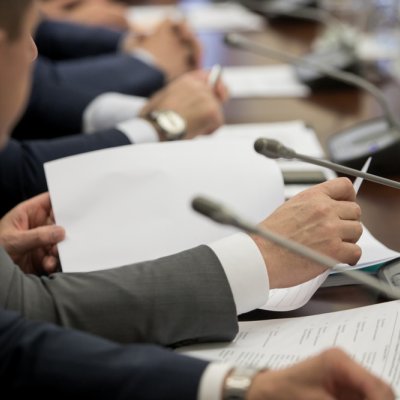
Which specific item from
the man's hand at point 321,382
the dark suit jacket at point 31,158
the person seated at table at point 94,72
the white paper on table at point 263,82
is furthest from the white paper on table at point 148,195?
the white paper on table at point 263,82

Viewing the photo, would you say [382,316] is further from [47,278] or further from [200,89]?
[200,89]

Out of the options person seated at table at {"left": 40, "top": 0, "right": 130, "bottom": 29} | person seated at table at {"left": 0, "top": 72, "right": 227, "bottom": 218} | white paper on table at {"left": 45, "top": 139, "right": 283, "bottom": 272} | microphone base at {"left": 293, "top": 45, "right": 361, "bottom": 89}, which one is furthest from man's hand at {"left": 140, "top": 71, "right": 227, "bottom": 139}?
person seated at table at {"left": 40, "top": 0, "right": 130, "bottom": 29}

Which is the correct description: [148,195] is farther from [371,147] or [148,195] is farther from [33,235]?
[371,147]

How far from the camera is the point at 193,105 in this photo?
1.30 m

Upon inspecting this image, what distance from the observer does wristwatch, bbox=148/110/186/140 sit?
124 cm

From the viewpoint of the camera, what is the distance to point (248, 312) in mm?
839

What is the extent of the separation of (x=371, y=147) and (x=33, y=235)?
0.54 meters

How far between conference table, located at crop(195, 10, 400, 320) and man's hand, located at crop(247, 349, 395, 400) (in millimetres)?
226

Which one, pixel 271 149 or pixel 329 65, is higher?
pixel 271 149

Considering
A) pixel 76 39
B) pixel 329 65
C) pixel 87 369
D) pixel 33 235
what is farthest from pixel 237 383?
pixel 76 39

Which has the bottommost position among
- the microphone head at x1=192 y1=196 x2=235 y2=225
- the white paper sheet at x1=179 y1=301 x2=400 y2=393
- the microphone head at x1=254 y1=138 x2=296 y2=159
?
the white paper sheet at x1=179 y1=301 x2=400 y2=393

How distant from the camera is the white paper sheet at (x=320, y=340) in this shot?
0.72m

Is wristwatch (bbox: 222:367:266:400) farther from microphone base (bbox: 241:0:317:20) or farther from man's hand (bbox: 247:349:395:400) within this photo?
microphone base (bbox: 241:0:317:20)

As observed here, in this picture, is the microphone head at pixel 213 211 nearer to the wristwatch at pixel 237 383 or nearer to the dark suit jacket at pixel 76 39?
the wristwatch at pixel 237 383
